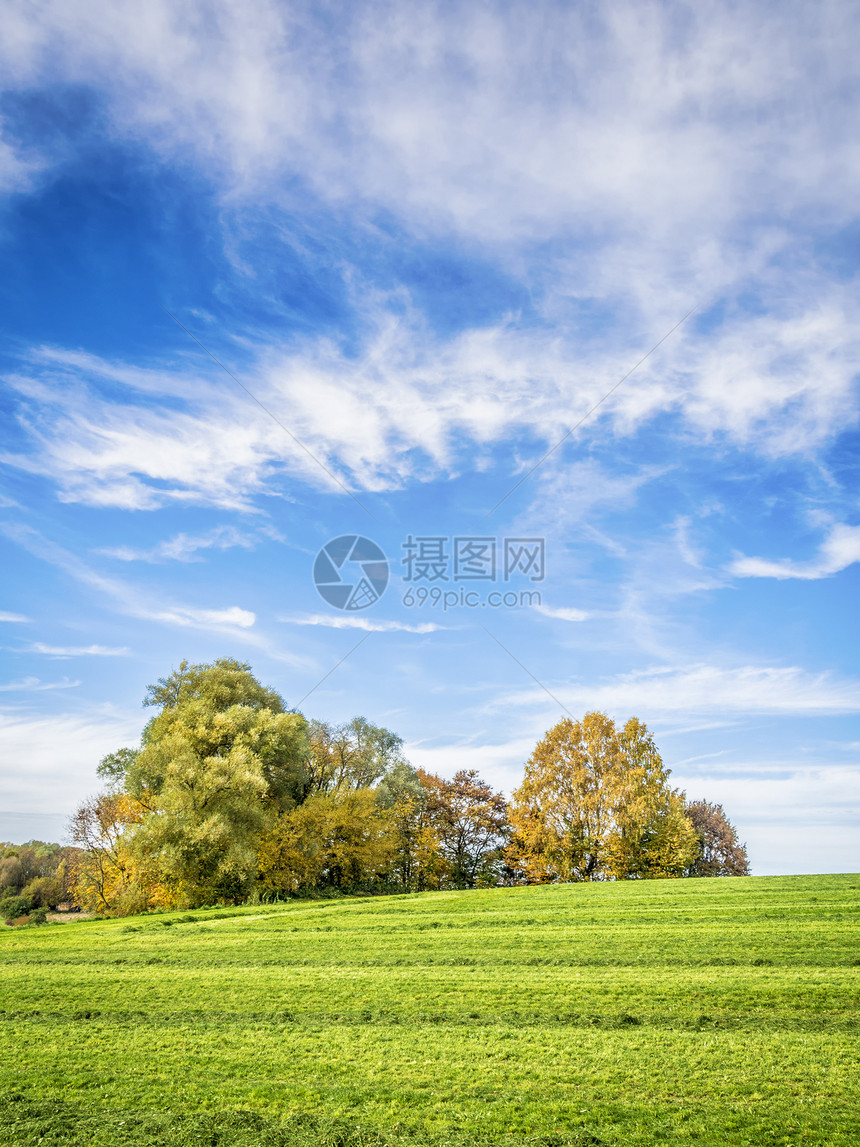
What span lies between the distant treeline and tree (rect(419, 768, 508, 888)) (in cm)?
11

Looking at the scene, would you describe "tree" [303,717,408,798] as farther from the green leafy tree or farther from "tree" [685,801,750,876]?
"tree" [685,801,750,876]

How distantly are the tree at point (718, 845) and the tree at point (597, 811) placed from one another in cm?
2006

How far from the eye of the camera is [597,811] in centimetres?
4178

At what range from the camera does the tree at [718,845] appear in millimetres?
58719

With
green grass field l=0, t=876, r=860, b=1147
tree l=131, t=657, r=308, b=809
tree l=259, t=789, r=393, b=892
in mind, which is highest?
tree l=131, t=657, r=308, b=809

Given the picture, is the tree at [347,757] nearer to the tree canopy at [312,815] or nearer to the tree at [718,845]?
the tree canopy at [312,815]

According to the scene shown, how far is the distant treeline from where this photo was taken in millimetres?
33312

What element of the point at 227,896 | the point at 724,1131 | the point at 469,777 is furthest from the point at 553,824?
the point at 724,1131

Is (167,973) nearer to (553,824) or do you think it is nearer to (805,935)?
(805,935)

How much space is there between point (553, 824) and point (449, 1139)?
126 feet

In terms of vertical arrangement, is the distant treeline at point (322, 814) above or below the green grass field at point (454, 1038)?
above

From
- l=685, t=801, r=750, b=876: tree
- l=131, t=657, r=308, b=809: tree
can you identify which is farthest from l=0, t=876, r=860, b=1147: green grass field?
l=685, t=801, r=750, b=876: tree

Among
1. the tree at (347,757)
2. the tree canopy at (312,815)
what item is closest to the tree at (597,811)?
the tree canopy at (312,815)

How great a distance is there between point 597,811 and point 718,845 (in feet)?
82.0
